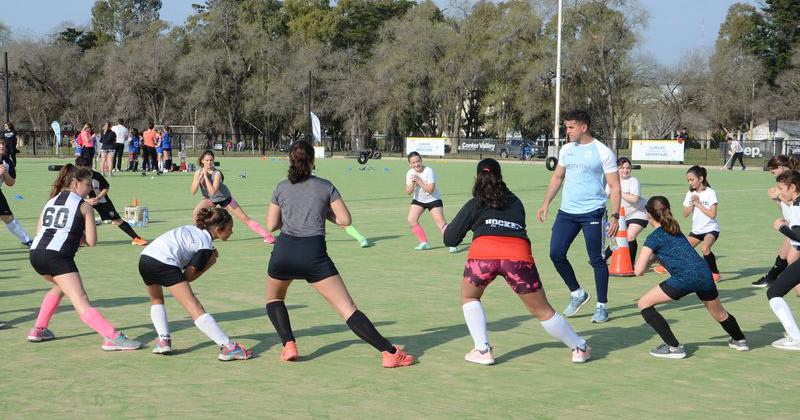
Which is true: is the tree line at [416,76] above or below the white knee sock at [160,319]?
above

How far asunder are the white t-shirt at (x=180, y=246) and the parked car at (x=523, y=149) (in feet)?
179

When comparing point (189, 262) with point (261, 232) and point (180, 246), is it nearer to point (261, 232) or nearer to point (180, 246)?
point (180, 246)

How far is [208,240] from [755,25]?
9001 centimetres

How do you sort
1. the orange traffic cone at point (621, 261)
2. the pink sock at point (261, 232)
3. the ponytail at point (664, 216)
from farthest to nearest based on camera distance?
the pink sock at point (261, 232)
the orange traffic cone at point (621, 261)
the ponytail at point (664, 216)

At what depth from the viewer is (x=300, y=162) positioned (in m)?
6.53

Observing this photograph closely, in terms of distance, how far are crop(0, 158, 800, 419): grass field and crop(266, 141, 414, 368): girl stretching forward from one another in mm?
346

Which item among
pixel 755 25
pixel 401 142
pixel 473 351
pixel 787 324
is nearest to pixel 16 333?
pixel 473 351

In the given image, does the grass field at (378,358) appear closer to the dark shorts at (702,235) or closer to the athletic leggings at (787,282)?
the athletic leggings at (787,282)

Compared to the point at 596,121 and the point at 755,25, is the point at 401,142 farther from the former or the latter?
the point at 755,25

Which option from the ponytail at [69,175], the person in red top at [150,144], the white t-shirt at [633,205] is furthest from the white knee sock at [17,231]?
the person in red top at [150,144]

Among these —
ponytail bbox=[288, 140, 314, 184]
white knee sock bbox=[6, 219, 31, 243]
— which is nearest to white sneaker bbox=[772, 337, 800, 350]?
ponytail bbox=[288, 140, 314, 184]

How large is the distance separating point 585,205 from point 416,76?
6465 cm

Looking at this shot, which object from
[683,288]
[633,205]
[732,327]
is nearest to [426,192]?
[633,205]

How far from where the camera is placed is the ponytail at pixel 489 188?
6.41m
